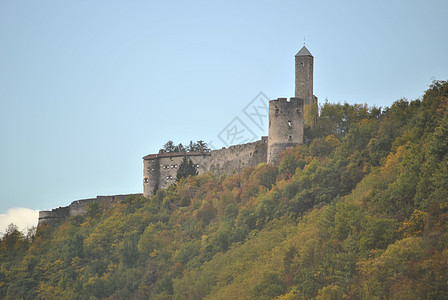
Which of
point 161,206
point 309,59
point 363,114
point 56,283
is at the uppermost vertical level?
point 309,59

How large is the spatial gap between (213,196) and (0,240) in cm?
2441

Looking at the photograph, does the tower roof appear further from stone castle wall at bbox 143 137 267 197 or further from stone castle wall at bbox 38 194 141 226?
stone castle wall at bbox 38 194 141 226

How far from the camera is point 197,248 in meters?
56.8

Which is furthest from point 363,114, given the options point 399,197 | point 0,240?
point 0,240

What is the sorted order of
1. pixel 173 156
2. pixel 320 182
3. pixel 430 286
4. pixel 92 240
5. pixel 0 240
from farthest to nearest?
pixel 0 240, pixel 173 156, pixel 92 240, pixel 320 182, pixel 430 286

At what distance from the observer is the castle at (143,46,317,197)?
5875 cm

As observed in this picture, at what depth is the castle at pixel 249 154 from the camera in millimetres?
58781

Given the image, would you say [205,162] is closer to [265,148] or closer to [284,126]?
[265,148]

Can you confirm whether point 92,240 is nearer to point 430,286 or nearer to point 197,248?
point 197,248

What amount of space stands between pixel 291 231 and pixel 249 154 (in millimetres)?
15218

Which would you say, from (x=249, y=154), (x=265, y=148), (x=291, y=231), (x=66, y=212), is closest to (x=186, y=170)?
(x=249, y=154)

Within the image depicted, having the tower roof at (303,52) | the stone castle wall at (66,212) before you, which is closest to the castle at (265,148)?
the tower roof at (303,52)

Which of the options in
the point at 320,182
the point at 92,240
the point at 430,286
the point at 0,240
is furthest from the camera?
the point at 0,240

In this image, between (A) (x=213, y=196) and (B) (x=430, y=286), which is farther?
(A) (x=213, y=196)
